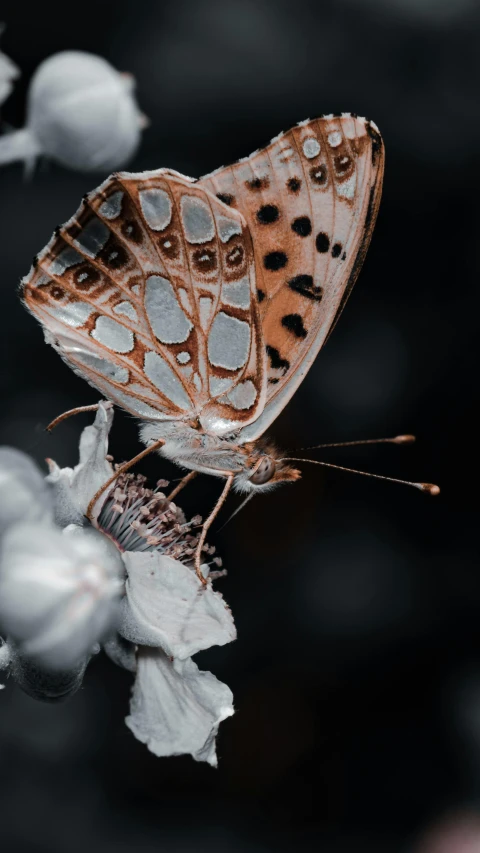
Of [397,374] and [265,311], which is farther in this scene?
[397,374]

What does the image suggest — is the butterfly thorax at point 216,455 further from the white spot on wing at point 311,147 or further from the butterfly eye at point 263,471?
the white spot on wing at point 311,147

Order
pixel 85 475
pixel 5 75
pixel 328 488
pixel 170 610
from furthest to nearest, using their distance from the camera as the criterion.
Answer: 1. pixel 328 488
2. pixel 85 475
3. pixel 170 610
4. pixel 5 75

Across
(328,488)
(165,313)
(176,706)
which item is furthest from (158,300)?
(328,488)

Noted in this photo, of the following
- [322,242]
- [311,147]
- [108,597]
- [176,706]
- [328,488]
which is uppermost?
[311,147]

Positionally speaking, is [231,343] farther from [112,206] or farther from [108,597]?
[108,597]

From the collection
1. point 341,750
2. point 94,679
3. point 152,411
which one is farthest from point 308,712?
point 152,411

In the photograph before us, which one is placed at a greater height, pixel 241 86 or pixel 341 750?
pixel 241 86

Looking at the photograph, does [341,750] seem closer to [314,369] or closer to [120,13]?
[314,369]
